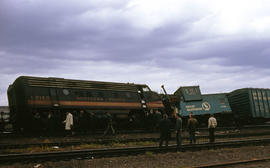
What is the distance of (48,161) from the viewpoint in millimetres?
9328

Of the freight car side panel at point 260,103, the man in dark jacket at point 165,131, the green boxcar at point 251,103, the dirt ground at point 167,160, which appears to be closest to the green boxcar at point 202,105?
the green boxcar at point 251,103

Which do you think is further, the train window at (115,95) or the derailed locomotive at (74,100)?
the train window at (115,95)

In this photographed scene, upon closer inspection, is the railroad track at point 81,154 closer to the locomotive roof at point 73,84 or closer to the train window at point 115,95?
the locomotive roof at point 73,84

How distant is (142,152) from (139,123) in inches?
421

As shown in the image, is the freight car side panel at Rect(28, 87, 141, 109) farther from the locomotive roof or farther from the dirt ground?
the dirt ground

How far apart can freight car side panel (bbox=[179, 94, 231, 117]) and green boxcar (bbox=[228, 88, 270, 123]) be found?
1.60 m

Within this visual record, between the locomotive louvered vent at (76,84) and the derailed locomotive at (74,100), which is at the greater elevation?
the locomotive louvered vent at (76,84)

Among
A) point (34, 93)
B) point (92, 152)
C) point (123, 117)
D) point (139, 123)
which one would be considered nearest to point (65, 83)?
point (34, 93)

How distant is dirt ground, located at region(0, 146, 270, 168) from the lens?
902 cm

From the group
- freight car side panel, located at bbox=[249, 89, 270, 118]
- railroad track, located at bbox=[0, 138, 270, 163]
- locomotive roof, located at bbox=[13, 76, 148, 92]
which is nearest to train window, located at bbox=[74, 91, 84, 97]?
locomotive roof, located at bbox=[13, 76, 148, 92]

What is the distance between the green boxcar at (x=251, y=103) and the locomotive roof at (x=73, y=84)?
38.5 ft

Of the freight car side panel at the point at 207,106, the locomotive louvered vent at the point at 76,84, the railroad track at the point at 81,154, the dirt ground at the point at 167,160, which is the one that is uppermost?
the locomotive louvered vent at the point at 76,84

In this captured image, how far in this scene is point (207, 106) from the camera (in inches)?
1035

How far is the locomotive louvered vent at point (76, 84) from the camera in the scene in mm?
17508
